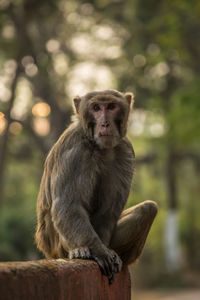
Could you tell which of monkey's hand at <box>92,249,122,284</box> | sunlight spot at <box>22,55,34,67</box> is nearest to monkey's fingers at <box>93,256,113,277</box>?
monkey's hand at <box>92,249,122,284</box>

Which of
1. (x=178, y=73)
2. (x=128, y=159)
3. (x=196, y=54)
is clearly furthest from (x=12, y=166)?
(x=128, y=159)

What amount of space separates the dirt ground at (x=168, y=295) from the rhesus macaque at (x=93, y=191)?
42.3 feet

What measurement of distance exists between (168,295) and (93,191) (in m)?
14.6

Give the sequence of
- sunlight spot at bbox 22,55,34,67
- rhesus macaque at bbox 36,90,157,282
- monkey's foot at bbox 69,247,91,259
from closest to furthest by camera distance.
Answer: monkey's foot at bbox 69,247,91,259 → rhesus macaque at bbox 36,90,157,282 → sunlight spot at bbox 22,55,34,67

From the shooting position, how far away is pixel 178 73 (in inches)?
896

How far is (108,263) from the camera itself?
14.1 feet

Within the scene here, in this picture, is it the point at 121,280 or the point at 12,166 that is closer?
the point at 121,280

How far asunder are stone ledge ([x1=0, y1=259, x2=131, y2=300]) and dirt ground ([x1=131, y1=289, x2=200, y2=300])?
45.4 feet

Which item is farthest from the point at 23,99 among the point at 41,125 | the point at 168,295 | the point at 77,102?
the point at 77,102

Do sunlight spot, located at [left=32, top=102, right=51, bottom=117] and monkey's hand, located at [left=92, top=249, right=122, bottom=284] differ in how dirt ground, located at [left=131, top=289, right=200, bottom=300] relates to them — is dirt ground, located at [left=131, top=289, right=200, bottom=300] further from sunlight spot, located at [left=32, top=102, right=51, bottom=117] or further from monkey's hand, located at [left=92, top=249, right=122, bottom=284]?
monkey's hand, located at [left=92, top=249, right=122, bottom=284]

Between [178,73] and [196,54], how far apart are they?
6.97 meters

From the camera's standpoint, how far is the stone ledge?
290 cm

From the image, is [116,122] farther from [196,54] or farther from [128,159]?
[196,54]

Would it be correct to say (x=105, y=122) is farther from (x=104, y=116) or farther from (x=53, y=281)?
(x=53, y=281)
